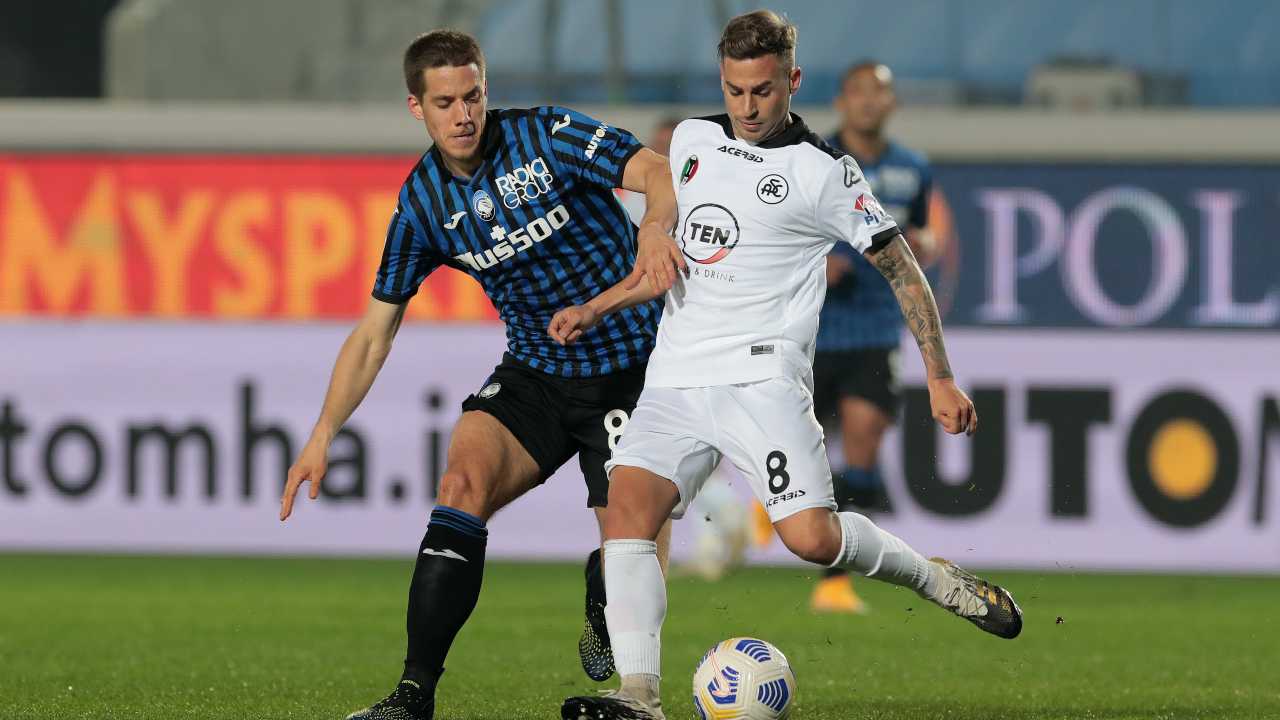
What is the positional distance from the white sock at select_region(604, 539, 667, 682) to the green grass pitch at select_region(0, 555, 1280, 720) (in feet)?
1.95

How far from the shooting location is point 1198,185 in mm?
11188

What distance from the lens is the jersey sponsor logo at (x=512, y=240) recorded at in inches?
218

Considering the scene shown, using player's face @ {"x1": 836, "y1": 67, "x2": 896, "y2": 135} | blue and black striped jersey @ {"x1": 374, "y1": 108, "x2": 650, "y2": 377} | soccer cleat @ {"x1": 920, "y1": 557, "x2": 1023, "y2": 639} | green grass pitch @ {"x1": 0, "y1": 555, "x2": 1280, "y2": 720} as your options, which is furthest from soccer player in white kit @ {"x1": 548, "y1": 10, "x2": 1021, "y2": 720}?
player's face @ {"x1": 836, "y1": 67, "x2": 896, "y2": 135}

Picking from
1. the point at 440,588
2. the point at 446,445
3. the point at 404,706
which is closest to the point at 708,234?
the point at 440,588

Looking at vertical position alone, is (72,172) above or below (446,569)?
above

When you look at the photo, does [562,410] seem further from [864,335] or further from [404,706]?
[864,335]

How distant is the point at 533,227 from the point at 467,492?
30.1 inches

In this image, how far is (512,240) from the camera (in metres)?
5.55

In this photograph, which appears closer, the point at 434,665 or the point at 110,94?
the point at 434,665

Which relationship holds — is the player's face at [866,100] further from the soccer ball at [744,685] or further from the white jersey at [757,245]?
the soccer ball at [744,685]

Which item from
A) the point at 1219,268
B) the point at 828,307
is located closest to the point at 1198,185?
the point at 1219,268

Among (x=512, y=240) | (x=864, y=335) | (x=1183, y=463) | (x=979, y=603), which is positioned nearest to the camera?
(x=979, y=603)

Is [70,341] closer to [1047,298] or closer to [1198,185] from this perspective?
[1047,298]

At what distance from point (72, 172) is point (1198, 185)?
246 inches
